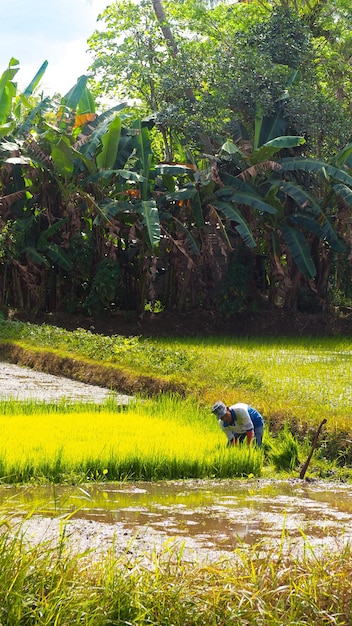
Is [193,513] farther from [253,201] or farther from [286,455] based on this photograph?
[253,201]

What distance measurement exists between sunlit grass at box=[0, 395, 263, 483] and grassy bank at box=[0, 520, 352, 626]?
2.26m

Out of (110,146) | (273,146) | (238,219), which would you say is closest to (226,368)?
(238,219)

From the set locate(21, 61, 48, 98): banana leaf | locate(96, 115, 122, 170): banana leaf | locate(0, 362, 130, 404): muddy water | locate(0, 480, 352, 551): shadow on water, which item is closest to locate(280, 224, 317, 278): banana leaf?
locate(96, 115, 122, 170): banana leaf

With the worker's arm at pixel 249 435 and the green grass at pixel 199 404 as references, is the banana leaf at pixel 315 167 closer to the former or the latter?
the green grass at pixel 199 404

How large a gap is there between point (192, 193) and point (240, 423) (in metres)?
9.79

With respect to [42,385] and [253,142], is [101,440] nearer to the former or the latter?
[42,385]

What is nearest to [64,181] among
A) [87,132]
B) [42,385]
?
[87,132]

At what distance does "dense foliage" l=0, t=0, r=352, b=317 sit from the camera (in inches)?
631

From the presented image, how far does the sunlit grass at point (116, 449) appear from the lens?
5.93 meters

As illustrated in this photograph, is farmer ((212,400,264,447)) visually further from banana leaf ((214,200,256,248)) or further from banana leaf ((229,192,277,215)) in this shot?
banana leaf ((229,192,277,215))

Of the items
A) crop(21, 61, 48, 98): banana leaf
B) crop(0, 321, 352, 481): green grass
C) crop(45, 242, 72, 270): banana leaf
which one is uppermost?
crop(21, 61, 48, 98): banana leaf

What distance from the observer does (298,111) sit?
56.4ft

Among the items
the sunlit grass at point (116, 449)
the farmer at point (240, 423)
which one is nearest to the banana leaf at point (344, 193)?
the sunlit grass at point (116, 449)

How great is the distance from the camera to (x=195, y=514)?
16.8 feet
